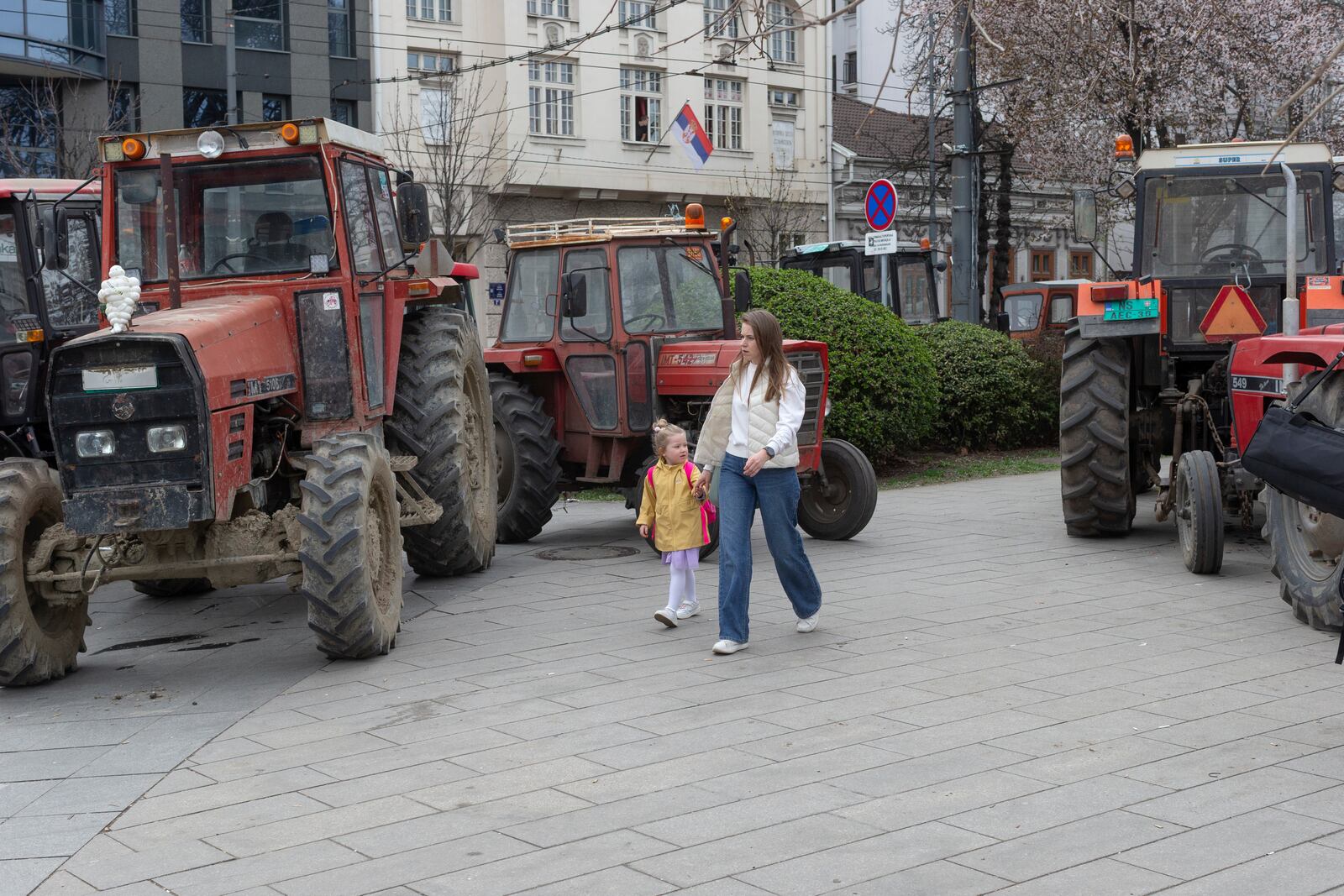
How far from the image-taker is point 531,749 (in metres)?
6.14

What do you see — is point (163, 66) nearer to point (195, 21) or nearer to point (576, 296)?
point (195, 21)

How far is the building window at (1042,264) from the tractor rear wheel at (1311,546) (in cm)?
4030

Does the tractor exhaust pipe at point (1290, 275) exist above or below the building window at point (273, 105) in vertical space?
below

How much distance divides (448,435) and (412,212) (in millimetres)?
1486

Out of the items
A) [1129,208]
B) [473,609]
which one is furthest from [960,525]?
[1129,208]

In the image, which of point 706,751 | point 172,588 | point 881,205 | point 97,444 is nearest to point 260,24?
point 881,205

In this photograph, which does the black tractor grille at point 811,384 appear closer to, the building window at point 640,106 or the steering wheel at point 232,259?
the steering wheel at point 232,259

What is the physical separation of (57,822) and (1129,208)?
2831 cm

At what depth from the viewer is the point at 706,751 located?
237 inches

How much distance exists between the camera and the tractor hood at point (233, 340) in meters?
7.30

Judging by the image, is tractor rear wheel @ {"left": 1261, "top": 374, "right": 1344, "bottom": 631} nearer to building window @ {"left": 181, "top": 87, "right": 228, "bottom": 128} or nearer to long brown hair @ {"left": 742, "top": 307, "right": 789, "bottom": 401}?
long brown hair @ {"left": 742, "top": 307, "right": 789, "bottom": 401}

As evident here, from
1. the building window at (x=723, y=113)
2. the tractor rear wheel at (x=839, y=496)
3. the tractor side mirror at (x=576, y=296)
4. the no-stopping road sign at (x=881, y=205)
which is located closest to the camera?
the tractor side mirror at (x=576, y=296)

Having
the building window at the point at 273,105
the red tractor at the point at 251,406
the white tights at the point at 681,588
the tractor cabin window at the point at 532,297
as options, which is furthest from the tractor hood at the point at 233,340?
the building window at the point at 273,105

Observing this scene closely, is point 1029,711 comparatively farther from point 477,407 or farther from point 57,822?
point 477,407
